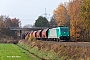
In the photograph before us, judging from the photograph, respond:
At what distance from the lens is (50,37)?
225 feet

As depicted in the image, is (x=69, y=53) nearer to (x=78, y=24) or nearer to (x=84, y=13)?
(x=84, y=13)

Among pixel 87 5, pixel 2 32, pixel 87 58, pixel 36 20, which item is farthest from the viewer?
pixel 36 20

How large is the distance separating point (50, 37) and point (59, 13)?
29616mm

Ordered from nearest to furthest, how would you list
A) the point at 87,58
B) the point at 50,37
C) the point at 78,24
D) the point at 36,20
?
the point at 87,58 < the point at 50,37 < the point at 78,24 < the point at 36,20

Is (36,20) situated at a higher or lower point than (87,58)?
higher

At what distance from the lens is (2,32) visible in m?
126

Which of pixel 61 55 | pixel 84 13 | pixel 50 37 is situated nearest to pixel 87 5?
pixel 84 13

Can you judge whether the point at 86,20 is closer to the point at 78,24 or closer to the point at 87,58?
the point at 78,24

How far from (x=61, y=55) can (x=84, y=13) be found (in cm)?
3492

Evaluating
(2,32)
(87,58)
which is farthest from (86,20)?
(2,32)

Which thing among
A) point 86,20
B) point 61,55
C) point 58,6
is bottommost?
point 61,55

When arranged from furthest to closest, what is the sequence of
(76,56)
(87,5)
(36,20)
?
(36,20)
(87,5)
(76,56)

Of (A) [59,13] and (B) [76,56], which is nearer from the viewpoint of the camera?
(B) [76,56]

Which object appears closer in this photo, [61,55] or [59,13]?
[61,55]
